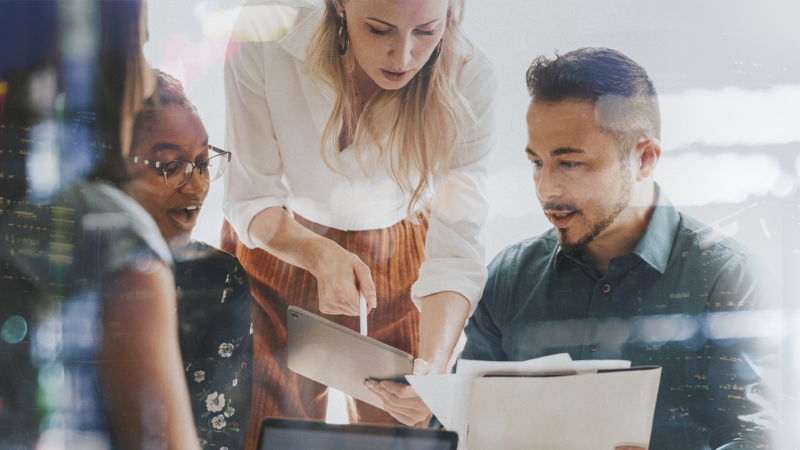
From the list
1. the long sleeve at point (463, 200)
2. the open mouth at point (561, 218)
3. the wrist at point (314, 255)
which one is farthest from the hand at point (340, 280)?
the open mouth at point (561, 218)

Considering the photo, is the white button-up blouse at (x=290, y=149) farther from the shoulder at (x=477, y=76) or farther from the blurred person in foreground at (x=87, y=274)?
the blurred person in foreground at (x=87, y=274)

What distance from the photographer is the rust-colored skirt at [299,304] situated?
121 cm

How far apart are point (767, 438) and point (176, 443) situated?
131 centimetres

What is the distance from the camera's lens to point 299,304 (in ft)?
3.97

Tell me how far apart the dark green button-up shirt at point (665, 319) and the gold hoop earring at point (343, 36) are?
593mm

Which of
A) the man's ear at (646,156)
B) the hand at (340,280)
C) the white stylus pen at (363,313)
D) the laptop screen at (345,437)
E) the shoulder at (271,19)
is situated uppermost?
the shoulder at (271,19)

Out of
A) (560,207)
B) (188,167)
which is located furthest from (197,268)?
(560,207)

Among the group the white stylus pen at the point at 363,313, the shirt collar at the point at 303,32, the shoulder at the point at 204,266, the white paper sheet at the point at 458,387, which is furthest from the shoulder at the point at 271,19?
the white paper sheet at the point at 458,387

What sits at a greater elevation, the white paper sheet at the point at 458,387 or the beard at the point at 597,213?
the beard at the point at 597,213

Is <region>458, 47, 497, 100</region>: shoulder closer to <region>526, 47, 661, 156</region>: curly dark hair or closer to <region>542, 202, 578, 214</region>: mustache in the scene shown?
<region>526, 47, 661, 156</region>: curly dark hair

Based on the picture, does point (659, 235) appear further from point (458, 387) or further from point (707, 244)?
point (458, 387)

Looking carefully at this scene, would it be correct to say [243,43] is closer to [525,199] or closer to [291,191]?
[291,191]

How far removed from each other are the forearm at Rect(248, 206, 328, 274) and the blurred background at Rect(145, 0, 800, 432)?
0.12 meters

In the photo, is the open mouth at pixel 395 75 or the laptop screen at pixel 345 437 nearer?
the laptop screen at pixel 345 437
